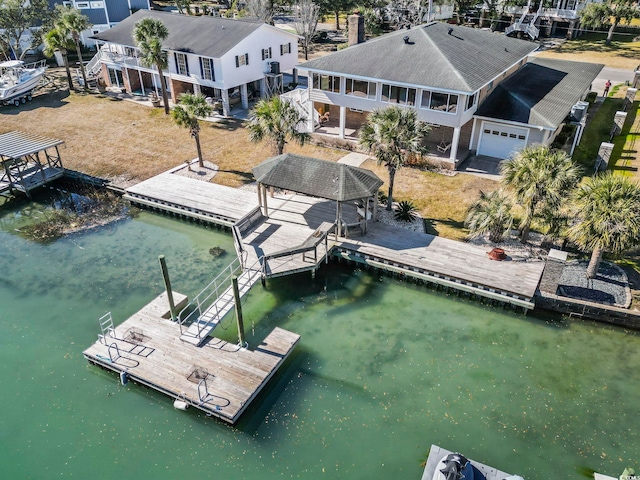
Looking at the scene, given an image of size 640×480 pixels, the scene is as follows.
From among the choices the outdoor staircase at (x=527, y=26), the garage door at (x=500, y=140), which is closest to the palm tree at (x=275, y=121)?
the garage door at (x=500, y=140)

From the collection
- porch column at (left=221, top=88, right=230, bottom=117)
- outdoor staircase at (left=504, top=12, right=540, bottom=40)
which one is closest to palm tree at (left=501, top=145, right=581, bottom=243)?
porch column at (left=221, top=88, right=230, bottom=117)

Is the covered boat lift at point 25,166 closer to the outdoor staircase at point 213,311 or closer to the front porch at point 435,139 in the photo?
the outdoor staircase at point 213,311

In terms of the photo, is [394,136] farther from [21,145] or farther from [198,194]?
[21,145]

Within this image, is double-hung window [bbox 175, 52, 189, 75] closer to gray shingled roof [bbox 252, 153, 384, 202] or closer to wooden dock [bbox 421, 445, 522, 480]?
gray shingled roof [bbox 252, 153, 384, 202]

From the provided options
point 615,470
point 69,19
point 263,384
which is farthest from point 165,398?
point 69,19

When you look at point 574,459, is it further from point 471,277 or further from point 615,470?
point 471,277
